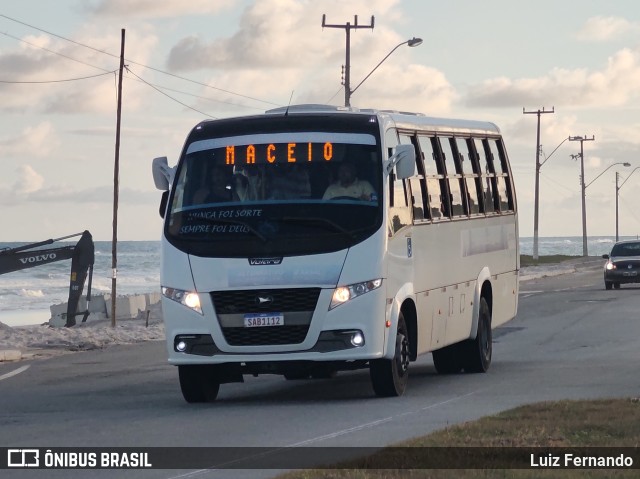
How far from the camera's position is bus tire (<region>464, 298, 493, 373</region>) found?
19750 mm

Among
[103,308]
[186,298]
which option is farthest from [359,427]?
[103,308]

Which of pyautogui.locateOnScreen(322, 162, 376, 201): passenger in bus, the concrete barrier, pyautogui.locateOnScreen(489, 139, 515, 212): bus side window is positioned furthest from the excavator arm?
pyautogui.locateOnScreen(322, 162, 376, 201): passenger in bus

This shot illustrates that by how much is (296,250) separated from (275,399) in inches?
88.1

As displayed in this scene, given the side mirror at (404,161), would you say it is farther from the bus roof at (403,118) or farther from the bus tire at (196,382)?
the bus tire at (196,382)

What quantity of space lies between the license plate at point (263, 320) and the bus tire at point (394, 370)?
1143 mm

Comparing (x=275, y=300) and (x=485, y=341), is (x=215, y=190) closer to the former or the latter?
(x=275, y=300)

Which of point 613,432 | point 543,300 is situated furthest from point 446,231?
point 543,300

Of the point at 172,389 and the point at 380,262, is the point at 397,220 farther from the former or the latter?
the point at 172,389

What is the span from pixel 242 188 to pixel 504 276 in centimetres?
644

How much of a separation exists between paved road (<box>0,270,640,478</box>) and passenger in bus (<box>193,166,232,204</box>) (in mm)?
2111

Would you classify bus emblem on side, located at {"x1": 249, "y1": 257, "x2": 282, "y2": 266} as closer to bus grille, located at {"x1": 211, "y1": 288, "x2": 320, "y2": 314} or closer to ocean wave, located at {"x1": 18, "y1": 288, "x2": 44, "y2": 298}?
bus grille, located at {"x1": 211, "y1": 288, "x2": 320, "y2": 314}

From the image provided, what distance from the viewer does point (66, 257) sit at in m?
40.2

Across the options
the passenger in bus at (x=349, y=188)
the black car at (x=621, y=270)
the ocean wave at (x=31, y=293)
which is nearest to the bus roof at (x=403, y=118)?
the passenger in bus at (x=349, y=188)

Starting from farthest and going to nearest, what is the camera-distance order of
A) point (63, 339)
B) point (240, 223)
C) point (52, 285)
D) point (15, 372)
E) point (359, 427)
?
point (52, 285) → point (63, 339) → point (15, 372) → point (240, 223) → point (359, 427)
